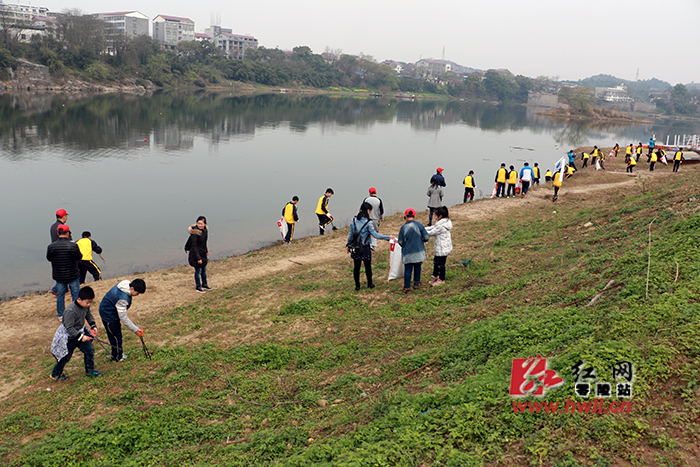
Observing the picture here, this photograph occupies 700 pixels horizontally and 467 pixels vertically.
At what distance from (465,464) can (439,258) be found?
19.1 ft

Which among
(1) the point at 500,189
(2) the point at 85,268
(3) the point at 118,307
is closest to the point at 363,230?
(3) the point at 118,307

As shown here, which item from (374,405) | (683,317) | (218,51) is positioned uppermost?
(218,51)

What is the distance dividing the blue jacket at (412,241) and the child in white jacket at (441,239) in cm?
24

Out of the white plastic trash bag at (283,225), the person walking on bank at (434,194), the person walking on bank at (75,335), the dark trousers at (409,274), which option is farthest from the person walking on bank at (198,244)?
the person walking on bank at (434,194)

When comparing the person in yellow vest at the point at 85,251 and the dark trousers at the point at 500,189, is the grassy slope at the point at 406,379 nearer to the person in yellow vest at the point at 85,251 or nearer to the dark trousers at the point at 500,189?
the person in yellow vest at the point at 85,251

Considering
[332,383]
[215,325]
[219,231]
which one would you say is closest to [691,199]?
[332,383]

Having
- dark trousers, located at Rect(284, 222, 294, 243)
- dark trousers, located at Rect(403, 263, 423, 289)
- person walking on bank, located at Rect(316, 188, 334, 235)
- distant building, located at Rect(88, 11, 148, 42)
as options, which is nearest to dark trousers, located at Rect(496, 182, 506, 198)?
person walking on bank, located at Rect(316, 188, 334, 235)

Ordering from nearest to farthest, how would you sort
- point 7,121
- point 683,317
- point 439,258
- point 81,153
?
point 683,317 → point 439,258 → point 81,153 → point 7,121

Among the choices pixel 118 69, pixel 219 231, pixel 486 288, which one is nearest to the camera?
pixel 486 288

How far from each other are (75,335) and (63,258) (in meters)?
2.88

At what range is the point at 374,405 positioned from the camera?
17.3 feet

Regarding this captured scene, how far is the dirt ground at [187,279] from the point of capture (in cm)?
870

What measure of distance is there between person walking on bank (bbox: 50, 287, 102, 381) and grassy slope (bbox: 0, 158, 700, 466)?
378 mm

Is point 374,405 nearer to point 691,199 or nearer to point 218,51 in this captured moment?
point 691,199
